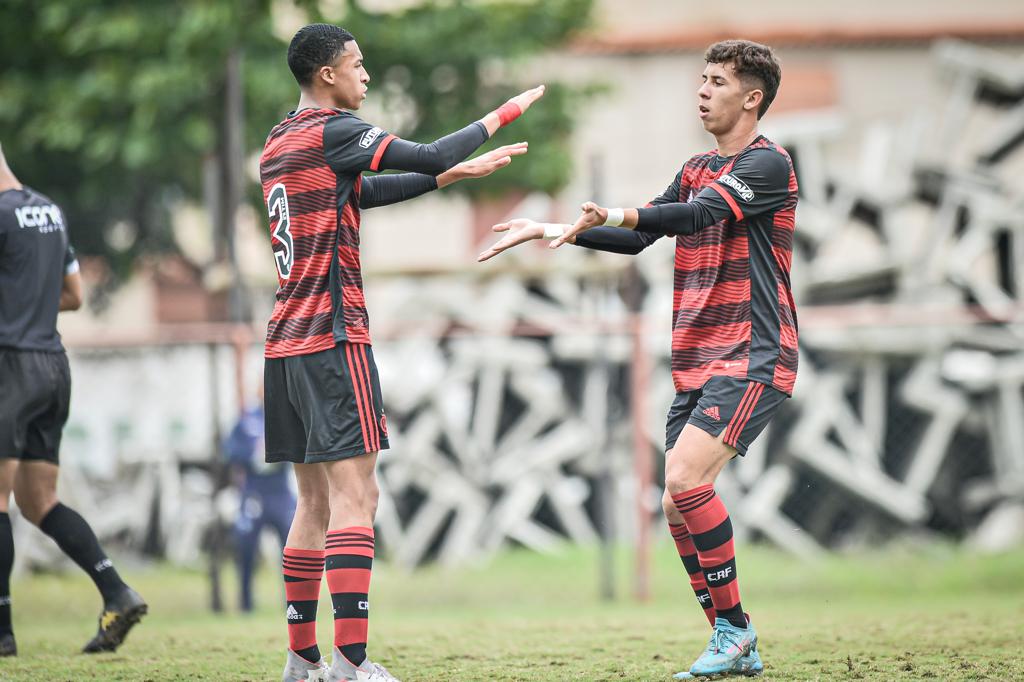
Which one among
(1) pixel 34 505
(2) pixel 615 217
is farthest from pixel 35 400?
(2) pixel 615 217

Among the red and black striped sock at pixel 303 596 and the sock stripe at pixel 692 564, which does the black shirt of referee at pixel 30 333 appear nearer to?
the red and black striped sock at pixel 303 596

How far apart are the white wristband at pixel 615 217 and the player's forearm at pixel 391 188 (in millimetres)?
788

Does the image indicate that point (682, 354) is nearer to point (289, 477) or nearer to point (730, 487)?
point (289, 477)

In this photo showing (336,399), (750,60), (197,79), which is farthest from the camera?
(197,79)

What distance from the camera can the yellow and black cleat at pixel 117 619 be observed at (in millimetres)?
6176

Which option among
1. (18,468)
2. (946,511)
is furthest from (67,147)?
(946,511)

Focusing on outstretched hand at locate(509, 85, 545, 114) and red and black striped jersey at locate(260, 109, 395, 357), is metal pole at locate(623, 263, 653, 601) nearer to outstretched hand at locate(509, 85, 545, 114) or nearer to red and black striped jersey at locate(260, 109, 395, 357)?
outstretched hand at locate(509, 85, 545, 114)

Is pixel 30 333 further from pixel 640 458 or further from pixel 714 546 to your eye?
pixel 640 458

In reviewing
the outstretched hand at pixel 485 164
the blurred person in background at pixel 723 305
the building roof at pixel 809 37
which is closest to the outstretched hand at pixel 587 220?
the blurred person in background at pixel 723 305

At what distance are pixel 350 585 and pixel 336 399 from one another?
0.66m

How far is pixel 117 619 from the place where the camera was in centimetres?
618

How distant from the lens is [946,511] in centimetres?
1380

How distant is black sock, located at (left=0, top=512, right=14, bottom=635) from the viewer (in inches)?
242

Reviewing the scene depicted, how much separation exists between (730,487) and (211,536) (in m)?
5.64
